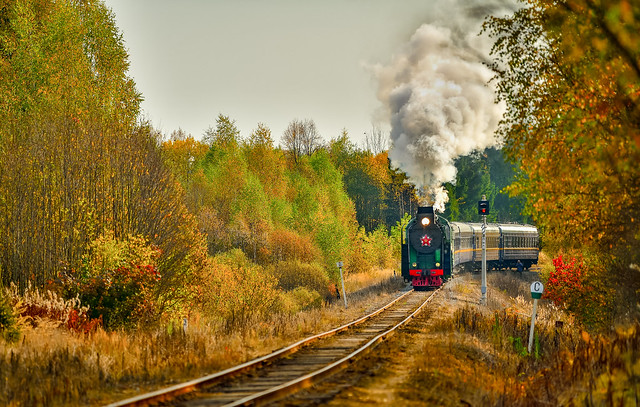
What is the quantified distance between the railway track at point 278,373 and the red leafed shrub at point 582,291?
284 inches

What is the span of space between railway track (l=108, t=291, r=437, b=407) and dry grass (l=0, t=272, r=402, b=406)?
62 centimetres

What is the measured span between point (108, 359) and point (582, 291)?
58.7ft

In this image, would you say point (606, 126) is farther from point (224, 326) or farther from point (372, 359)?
point (224, 326)

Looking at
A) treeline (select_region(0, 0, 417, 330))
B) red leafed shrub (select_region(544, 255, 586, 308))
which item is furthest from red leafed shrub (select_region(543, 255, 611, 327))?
treeline (select_region(0, 0, 417, 330))

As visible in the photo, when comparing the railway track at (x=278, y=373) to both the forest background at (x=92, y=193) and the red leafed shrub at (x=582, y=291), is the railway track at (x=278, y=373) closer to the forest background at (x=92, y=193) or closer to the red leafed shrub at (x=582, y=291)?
the forest background at (x=92, y=193)

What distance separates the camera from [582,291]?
23.8m

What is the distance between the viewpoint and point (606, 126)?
11852 mm

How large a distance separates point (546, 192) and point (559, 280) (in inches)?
559

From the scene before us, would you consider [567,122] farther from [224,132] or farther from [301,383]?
[224,132]

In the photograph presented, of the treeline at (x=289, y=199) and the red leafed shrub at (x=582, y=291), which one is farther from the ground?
the treeline at (x=289, y=199)

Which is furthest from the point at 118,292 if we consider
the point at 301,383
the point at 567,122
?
the point at 567,122

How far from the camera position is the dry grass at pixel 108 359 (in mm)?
9898

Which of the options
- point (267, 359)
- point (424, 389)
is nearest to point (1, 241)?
point (267, 359)

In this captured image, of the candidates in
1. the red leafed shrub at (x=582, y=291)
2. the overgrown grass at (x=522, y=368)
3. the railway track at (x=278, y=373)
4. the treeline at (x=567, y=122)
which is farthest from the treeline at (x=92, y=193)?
the red leafed shrub at (x=582, y=291)
